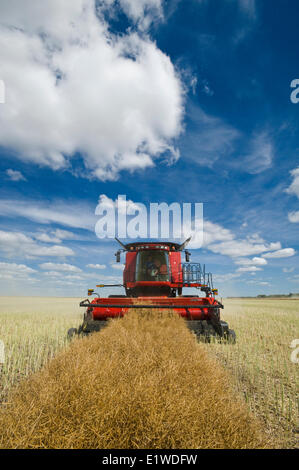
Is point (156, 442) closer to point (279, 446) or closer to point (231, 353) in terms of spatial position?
point (279, 446)

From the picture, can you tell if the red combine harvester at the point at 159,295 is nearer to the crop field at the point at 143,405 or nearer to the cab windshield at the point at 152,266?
the cab windshield at the point at 152,266

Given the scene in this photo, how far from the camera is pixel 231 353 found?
16.5ft

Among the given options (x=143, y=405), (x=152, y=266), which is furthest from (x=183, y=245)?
(x=143, y=405)

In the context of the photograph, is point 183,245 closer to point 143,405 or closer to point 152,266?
point 152,266

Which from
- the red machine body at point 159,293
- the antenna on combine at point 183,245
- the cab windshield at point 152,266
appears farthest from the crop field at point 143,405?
the antenna on combine at point 183,245

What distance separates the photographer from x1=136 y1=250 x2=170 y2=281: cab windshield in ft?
27.4

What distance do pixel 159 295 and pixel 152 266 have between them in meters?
1.06

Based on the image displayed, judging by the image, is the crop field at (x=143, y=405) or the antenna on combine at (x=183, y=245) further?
the antenna on combine at (x=183, y=245)

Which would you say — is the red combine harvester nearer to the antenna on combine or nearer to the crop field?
the antenna on combine

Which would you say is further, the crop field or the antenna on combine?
the antenna on combine

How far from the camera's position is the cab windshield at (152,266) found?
8344mm

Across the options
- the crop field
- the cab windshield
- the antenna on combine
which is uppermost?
the antenna on combine

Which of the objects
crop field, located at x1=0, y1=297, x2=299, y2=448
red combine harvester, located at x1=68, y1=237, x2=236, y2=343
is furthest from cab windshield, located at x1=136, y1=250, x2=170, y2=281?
crop field, located at x1=0, y1=297, x2=299, y2=448
